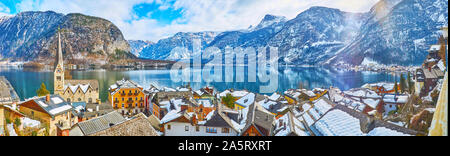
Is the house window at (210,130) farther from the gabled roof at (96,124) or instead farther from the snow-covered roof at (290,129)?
the gabled roof at (96,124)

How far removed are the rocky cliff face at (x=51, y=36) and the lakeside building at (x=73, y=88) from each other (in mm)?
1619

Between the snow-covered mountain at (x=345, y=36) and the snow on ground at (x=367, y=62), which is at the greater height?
the snow-covered mountain at (x=345, y=36)

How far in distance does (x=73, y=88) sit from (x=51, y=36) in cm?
422

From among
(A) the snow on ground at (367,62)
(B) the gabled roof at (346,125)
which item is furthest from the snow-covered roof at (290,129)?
(A) the snow on ground at (367,62)

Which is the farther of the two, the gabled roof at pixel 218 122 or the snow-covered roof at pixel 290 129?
the gabled roof at pixel 218 122

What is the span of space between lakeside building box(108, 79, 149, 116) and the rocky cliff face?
→ 3.45 meters

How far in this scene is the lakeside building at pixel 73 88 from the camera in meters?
12.4

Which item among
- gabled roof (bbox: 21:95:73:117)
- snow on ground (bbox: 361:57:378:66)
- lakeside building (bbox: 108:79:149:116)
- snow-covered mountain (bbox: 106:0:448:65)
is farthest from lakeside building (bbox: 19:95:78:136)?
snow on ground (bbox: 361:57:378:66)

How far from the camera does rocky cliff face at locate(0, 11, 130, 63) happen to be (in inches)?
319
